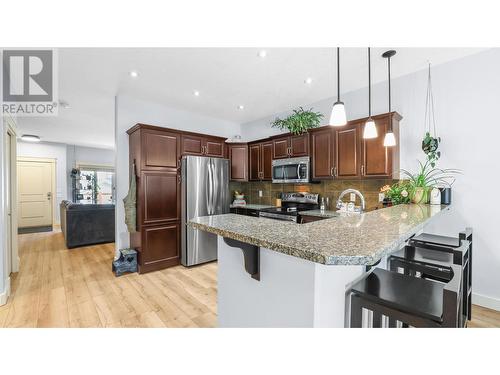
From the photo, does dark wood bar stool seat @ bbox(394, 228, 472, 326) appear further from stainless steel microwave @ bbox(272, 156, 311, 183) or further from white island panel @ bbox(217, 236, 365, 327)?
stainless steel microwave @ bbox(272, 156, 311, 183)

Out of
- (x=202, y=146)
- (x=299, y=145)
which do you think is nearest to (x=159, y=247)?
(x=202, y=146)

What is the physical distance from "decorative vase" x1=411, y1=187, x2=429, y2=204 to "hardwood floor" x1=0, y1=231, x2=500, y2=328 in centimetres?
120

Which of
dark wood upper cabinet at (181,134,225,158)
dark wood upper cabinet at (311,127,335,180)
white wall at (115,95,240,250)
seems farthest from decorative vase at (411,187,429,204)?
white wall at (115,95,240,250)

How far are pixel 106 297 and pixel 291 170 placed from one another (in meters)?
3.02

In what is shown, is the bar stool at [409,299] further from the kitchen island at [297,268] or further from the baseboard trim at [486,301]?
the baseboard trim at [486,301]

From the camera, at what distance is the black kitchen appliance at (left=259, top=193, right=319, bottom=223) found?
11.8 feet

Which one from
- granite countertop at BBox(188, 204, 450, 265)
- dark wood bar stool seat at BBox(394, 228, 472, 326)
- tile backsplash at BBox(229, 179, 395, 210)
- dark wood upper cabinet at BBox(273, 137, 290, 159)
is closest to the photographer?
granite countertop at BBox(188, 204, 450, 265)

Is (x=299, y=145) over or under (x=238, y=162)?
over

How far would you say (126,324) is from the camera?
2.12 metres

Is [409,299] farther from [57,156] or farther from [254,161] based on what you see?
[57,156]

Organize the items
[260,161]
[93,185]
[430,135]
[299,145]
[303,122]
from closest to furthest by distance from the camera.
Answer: [430,135] → [303,122] → [299,145] → [260,161] → [93,185]

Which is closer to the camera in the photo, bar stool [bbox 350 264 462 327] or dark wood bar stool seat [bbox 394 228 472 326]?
bar stool [bbox 350 264 462 327]

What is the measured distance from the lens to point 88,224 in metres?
4.86
